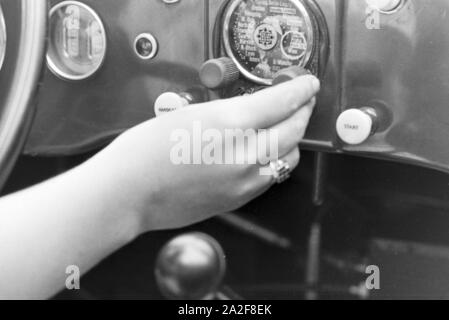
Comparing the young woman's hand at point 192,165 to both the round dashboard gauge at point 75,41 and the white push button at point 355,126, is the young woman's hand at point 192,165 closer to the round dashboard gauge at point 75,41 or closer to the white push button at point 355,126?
the white push button at point 355,126

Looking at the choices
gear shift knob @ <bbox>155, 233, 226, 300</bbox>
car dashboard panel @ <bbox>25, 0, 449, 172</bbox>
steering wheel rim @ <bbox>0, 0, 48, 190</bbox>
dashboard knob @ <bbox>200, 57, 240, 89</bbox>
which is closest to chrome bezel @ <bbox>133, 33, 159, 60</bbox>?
car dashboard panel @ <bbox>25, 0, 449, 172</bbox>

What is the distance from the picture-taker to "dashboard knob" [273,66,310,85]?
0.74 m

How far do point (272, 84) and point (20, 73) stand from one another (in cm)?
27

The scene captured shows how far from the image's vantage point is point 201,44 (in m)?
0.85

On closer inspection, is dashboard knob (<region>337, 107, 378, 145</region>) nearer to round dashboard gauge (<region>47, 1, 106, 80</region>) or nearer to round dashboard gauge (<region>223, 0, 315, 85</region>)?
round dashboard gauge (<region>223, 0, 315, 85</region>)

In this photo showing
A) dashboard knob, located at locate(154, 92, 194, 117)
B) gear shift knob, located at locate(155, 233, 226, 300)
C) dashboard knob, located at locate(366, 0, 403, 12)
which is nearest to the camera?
gear shift knob, located at locate(155, 233, 226, 300)

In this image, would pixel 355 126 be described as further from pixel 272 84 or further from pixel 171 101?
pixel 171 101

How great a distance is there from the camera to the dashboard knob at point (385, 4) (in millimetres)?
715

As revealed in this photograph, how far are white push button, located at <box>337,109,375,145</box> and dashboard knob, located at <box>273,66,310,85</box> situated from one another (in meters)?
0.07

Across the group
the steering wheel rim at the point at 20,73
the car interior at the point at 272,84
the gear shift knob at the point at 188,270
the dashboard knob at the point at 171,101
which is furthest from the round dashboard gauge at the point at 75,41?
the gear shift knob at the point at 188,270

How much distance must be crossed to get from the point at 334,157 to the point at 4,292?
58 centimetres

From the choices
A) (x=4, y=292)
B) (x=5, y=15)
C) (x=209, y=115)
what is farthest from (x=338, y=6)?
(x=4, y=292)

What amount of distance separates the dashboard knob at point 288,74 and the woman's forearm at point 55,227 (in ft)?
0.77
